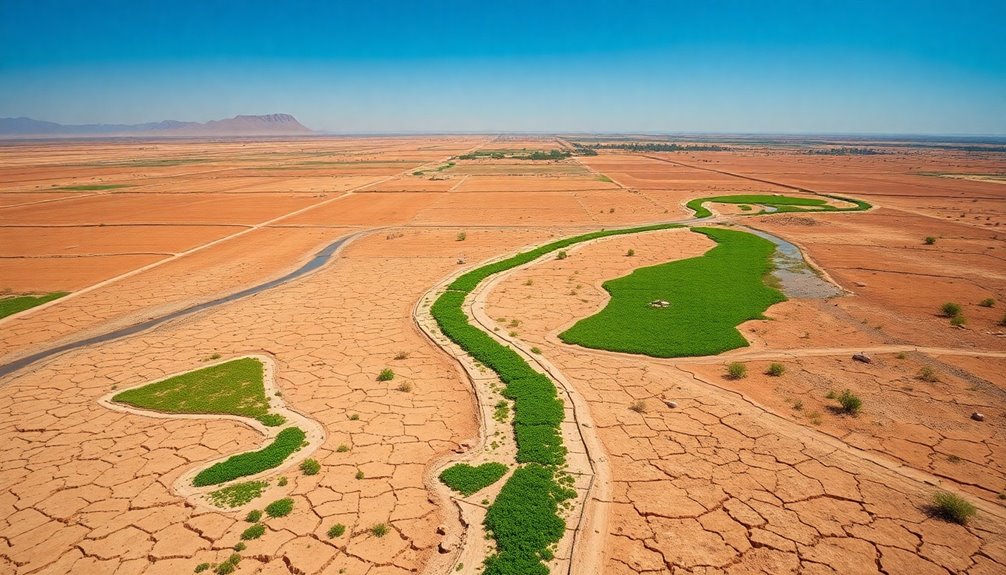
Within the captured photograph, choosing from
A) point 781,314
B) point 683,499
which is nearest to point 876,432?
point 683,499

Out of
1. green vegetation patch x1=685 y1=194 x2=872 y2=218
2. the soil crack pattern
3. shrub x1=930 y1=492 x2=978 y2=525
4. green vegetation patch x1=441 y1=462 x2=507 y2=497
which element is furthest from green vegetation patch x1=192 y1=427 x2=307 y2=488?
green vegetation patch x1=685 y1=194 x2=872 y2=218

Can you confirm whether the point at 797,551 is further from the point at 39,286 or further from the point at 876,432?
the point at 39,286

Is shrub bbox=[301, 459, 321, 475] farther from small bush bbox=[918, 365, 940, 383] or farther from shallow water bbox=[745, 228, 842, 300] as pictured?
shallow water bbox=[745, 228, 842, 300]

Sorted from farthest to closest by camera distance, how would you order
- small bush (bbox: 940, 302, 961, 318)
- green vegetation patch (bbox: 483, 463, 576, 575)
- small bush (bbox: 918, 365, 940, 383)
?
small bush (bbox: 940, 302, 961, 318) < small bush (bbox: 918, 365, 940, 383) < green vegetation patch (bbox: 483, 463, 576, 575)

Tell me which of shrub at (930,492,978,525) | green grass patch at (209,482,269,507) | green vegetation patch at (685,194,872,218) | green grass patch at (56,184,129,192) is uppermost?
green grass patch at (56,184,129,192)


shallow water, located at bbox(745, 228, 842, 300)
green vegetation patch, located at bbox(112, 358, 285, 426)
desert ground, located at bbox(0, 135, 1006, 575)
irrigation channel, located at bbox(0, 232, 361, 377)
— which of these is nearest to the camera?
desert ground, located at bbox(0, 135, 1006, 575)
